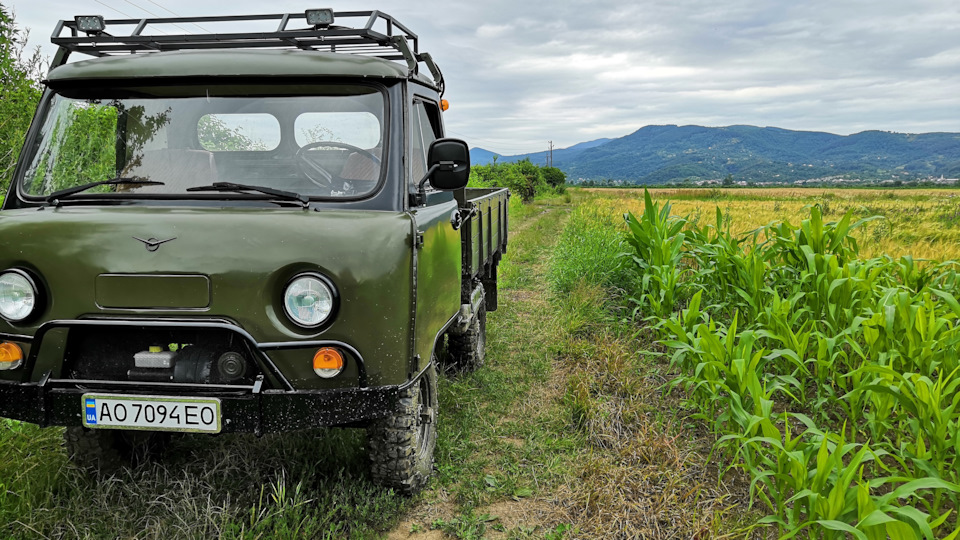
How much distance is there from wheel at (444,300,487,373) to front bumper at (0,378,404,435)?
2784mm

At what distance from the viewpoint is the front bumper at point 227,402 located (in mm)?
2580

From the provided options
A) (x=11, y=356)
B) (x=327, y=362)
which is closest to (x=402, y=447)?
(x=327, y=362)

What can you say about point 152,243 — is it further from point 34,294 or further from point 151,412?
point 151,412

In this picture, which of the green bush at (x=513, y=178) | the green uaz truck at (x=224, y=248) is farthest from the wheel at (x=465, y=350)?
the green bush at (x=513, y=178)

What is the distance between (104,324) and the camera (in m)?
2.56

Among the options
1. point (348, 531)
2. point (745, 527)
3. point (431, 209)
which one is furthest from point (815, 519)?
point (431, 209)

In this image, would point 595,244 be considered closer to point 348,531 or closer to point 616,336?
point 616,336

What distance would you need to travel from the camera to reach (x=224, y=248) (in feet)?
8.51

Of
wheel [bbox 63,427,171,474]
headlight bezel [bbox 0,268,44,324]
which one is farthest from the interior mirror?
wheel [bbox 63,427,171,474]

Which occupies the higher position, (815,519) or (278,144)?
(278,144)

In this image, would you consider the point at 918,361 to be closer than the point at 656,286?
Yes

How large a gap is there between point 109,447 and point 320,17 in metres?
2.66

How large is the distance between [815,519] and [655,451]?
3.78 feet

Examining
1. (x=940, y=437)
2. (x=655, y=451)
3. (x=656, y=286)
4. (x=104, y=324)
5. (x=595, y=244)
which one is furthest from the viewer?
(x=595, y=244)
